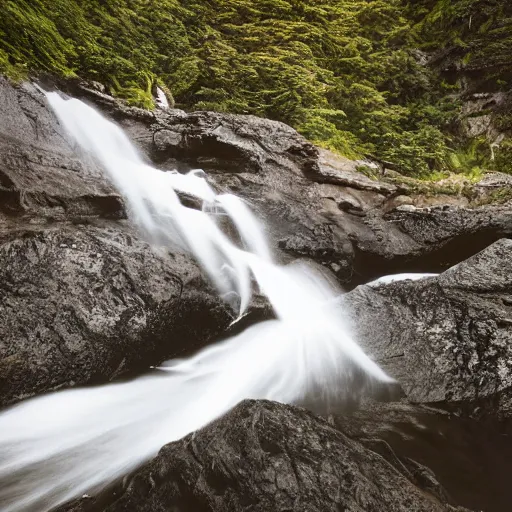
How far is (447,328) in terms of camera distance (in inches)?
164

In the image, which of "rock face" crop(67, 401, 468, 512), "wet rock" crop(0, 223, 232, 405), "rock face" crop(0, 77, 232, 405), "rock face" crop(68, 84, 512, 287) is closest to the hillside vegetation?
"rock face" crop(68, 84, 512, 287)

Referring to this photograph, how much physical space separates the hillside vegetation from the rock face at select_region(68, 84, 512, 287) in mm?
1409

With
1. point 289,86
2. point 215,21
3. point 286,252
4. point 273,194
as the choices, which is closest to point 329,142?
point 289,86

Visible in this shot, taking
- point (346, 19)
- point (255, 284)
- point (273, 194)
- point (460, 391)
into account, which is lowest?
point (460, 391)

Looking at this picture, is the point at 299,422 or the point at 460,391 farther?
the point at 460,391

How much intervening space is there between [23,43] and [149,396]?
637cm

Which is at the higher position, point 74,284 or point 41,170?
point 41,170

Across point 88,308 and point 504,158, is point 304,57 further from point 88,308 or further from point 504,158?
point 88,308

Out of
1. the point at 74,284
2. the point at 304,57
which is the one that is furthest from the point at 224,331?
the point at 304,57

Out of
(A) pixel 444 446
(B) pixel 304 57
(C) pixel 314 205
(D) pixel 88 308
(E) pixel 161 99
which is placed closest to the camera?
(A) pixel 444 446

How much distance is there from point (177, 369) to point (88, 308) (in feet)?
3.73

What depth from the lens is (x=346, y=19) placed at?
12812mm

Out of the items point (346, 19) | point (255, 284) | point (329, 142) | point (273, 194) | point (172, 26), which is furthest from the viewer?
point (346, 19)

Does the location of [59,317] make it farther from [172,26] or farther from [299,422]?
[172,26]
